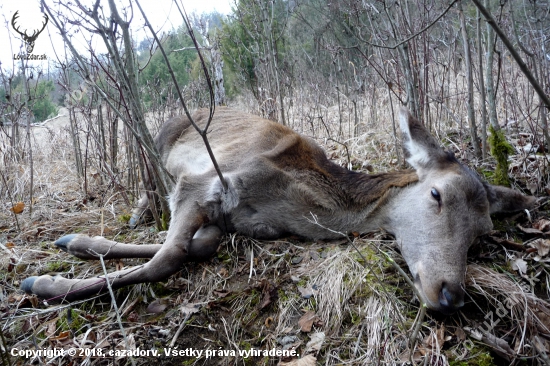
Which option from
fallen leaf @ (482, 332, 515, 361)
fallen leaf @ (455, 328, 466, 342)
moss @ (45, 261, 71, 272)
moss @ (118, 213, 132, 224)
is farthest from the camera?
moss @ (118, 213, 132, 224)

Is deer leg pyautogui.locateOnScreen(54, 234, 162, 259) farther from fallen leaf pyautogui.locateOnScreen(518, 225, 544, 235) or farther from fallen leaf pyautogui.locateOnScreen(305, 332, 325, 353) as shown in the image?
fallen leaf pyautogui.locateOnScreen(518, 225, 544, 235)

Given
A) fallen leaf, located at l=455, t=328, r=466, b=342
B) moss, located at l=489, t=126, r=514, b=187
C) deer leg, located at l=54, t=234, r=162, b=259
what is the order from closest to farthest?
fallen leaf, located at l=455, t=328, r=466, b=342 < deer leg, located at l=54, t=234, r=162, b=259 < moss, located at l=489, t=126, r=514, b=187

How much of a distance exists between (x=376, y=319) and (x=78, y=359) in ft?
6.57

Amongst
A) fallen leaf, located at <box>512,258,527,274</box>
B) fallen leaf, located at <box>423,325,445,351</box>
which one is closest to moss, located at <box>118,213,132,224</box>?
fallen leaf, located at <box>423,325,445,351</box>

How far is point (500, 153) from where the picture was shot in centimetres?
408

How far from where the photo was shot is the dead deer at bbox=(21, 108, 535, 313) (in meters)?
3.29

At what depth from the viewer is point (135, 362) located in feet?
9.09

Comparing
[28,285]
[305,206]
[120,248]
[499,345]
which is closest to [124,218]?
[120,248]

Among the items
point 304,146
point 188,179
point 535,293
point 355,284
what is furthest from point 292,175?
point 535,293

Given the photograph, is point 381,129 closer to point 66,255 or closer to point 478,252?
point 478,252

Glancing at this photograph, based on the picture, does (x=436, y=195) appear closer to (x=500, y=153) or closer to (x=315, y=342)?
(x=500, y=153)

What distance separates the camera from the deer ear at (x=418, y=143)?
3748 millimetres

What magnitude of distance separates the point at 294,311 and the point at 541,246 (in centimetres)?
203

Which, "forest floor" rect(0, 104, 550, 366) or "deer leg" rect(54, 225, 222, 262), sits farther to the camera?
"deer leg" rect(54, 225, 222, 262)
